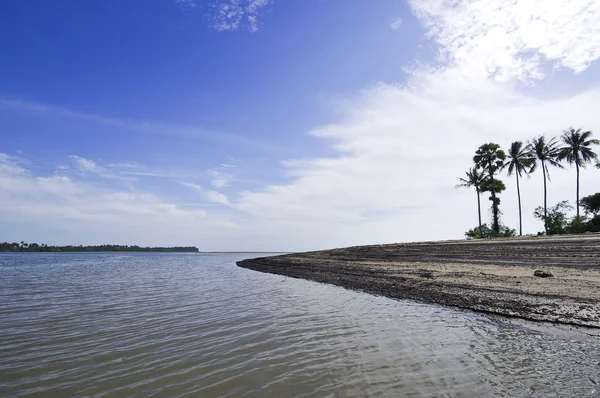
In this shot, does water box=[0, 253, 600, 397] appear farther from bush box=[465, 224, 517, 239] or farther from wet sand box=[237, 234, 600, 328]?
bush box=[465, 224, 517, 239]

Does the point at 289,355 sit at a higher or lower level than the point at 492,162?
lower

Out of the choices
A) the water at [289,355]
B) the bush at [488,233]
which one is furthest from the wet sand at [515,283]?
the bush at [488,233]

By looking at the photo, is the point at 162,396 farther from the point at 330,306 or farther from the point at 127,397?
the point at 330,306

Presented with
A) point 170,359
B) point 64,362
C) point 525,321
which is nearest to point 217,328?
point 170,359

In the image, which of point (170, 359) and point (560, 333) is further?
point (560, 333)

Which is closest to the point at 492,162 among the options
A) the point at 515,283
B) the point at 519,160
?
the point at 519,160

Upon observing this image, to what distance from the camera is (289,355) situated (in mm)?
5852

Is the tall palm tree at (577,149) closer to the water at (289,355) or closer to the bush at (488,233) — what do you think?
the bush at (488,233)

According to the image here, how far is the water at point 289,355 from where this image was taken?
4.38 meters

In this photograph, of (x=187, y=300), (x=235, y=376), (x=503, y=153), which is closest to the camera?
(x=235, y=376)

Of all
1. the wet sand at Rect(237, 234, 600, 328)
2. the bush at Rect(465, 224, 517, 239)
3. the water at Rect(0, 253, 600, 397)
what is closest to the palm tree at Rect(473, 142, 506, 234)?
the bush at Rect(465, 224, 517, 239)

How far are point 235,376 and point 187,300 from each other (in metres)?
8.53

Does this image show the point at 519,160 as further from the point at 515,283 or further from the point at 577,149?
the point at 515,283

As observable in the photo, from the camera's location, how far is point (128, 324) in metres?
8.45
